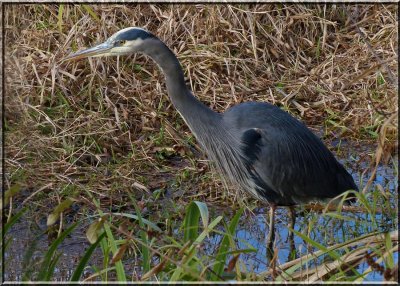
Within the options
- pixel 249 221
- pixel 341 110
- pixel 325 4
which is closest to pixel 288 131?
pixel 249 221

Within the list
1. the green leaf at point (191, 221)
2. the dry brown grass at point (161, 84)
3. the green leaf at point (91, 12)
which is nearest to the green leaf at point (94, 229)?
the green leaf at point (191, 221)

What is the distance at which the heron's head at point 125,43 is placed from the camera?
13.8 feet

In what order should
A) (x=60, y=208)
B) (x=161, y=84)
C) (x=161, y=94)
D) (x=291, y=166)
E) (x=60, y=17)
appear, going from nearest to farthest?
(x=60, y=208)
(x=291, y=166)
(x=161, y=94)
(x=161, y=84)
(x=60, y=17)

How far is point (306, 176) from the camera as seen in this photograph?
4.51m

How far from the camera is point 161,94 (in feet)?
18.4

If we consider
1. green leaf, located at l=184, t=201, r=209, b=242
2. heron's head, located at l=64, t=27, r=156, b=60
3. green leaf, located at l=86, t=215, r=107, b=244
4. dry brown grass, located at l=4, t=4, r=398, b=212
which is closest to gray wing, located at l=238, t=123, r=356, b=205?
dry brown grass, located at l=4, t=4, r=398, b=212

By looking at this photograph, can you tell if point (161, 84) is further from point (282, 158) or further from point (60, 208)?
point (60, 208)

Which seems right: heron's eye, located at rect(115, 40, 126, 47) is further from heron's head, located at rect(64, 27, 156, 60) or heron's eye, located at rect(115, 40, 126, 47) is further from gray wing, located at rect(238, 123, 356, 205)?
→ gray wing, located at rect(238, 123, 356, 205)

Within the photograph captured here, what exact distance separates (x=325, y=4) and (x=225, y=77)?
103 centimetres

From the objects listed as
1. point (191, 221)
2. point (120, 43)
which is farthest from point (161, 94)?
point (191, 221)

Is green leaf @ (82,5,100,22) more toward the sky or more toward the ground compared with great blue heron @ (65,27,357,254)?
more toward the sky

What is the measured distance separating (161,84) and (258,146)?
1.50 meters

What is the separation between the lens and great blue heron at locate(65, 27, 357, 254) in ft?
14.0

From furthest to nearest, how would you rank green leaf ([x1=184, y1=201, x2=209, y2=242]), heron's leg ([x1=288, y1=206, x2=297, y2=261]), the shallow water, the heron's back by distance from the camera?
the heron's back < heron's leg ([x1=288, y1=206, x2=297, y2=261]) < the shallow water < green leaf ([x1=184, y1=201, x2=209, y2=242])
